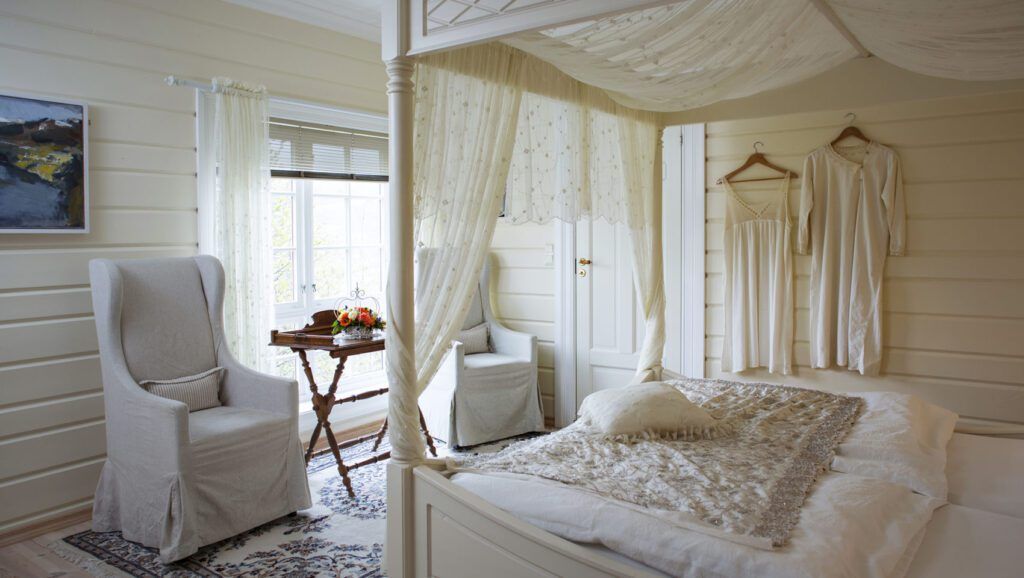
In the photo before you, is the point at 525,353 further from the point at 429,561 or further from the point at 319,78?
the point at 429,561

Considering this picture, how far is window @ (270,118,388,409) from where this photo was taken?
4621 millimetres

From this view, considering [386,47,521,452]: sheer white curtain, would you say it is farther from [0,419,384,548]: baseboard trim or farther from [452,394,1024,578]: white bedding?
[0,419,384,548]: baseboard trim

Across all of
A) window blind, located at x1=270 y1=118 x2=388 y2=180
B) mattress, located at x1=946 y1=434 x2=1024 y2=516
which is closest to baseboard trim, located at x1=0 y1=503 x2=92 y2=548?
window blind, located at x1=270 y1=118 x2=388 y2=180

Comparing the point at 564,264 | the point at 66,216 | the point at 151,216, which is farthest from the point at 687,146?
the point at 66,216

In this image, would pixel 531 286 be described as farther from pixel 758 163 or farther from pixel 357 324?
pixel 758 163

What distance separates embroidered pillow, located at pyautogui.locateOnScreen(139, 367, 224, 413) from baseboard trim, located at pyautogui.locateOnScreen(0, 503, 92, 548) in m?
0.70

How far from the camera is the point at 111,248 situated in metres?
3.68

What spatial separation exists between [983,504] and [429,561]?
1.79 meters

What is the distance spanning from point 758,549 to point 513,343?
3.26 metres

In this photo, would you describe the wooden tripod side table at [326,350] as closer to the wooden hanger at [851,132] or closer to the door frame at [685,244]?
the door frame at [685,244]

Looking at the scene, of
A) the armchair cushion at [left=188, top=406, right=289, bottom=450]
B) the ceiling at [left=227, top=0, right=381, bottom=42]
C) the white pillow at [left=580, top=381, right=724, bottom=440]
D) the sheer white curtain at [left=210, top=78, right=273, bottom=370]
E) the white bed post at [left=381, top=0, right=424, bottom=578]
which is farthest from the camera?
the ceiling at [left=227, top=0, right=381, bottom=42]

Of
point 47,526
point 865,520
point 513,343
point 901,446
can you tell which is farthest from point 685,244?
point 47,526

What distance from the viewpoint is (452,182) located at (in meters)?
2.76

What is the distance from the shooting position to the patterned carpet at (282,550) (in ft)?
9.82
